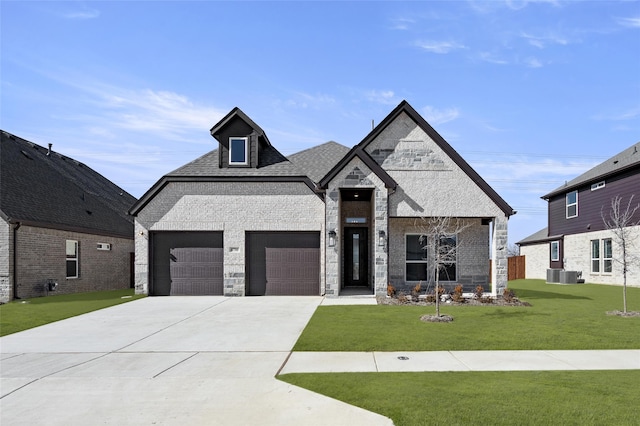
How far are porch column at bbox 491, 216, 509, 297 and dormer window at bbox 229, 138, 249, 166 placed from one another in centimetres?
1154

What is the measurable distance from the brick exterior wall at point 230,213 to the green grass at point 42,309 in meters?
2.70

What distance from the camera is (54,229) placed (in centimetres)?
1970

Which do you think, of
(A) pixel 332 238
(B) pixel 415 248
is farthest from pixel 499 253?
(A) pixel 332 238

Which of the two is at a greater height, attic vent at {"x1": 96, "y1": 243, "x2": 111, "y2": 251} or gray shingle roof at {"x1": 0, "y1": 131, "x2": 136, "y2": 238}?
gray shingle roof at {"x1": 0, "y1": 131, "x2": 136, "y2": 238}

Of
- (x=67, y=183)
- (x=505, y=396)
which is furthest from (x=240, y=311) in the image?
(x=67, y=183)

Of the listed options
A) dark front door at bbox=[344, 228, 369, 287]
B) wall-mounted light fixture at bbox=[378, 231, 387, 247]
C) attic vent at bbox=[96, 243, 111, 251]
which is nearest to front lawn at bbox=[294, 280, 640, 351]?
wall-mounted light fixture at bbox=[378, 231, 387, 247]

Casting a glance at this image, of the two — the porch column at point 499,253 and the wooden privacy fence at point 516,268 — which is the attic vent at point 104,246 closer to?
the porch column at point 499,253

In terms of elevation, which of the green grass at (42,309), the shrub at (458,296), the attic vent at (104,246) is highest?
the attic vent at (104,246)

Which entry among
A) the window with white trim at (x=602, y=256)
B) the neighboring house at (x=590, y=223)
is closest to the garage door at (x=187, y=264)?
the neighboring house at (x=590, y=223)

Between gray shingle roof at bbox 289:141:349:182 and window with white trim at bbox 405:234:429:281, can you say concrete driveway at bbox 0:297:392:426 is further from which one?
gray shingle roof at bbox 289:141:349:182

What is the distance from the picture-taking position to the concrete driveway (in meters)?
5.21

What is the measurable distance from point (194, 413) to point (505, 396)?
13.4ft

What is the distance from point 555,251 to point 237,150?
89.2 feet

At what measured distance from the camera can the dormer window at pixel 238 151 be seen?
787 inches
